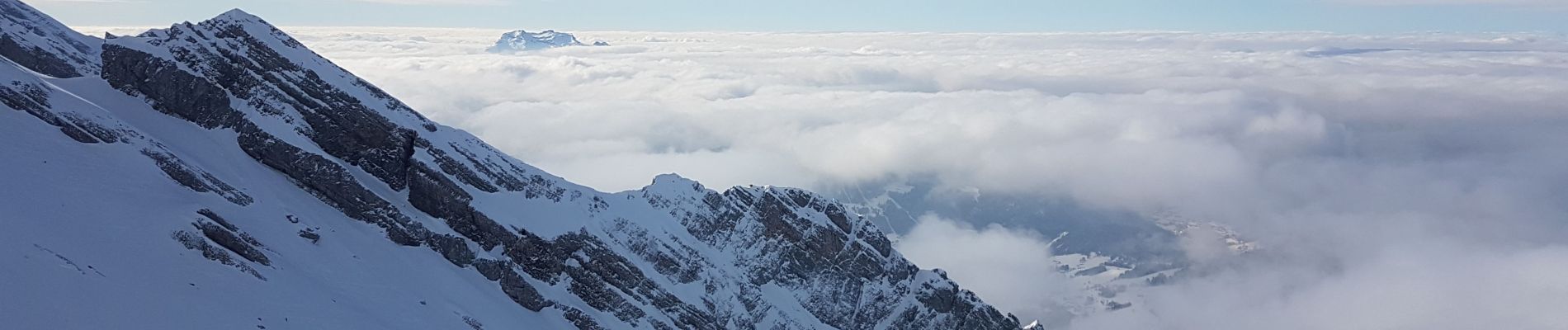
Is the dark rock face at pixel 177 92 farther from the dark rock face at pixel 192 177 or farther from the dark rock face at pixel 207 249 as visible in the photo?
the dark rock face at pixel 207 249

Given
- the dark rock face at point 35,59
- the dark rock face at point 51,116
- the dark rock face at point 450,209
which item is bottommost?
the dark rock face at point 450,209

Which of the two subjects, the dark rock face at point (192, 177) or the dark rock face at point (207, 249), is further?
the dark rock face at point (192, 177)

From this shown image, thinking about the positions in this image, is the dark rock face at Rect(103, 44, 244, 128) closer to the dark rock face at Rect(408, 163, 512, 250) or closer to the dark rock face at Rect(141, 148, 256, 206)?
the dark rock face at Rect(141, 148, 256, 206)

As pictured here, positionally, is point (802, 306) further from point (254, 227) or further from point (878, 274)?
point (254, 227)

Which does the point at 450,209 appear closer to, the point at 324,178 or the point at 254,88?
the point at 324,178

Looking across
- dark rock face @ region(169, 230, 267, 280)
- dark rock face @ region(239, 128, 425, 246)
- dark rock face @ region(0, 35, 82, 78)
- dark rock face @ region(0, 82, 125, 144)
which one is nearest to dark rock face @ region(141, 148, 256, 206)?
dark rock face @ region(0, 82, 125, 144)

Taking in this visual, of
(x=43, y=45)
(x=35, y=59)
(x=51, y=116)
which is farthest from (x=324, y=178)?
(x=43, y=45)

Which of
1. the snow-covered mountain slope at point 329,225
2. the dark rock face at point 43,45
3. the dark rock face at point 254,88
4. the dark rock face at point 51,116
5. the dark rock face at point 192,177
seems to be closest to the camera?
the snow-covered mountain slope at point 329,225

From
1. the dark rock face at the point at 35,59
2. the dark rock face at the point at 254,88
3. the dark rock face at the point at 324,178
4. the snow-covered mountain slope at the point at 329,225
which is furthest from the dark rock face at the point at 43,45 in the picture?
the dark rock face at the point at 324,178

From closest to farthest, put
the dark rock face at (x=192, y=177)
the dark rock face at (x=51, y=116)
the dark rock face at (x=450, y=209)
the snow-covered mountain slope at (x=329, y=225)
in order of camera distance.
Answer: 1. the snow-covered mountain slope at (x=329, y=225)
2. the dark rock face at (x=192, y=177)
3. the dark rock face at (x=51, y=116)
4. the dark rock face at (x=450, y=209)

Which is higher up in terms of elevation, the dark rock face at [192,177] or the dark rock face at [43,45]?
the dark rock face at [43,45]
